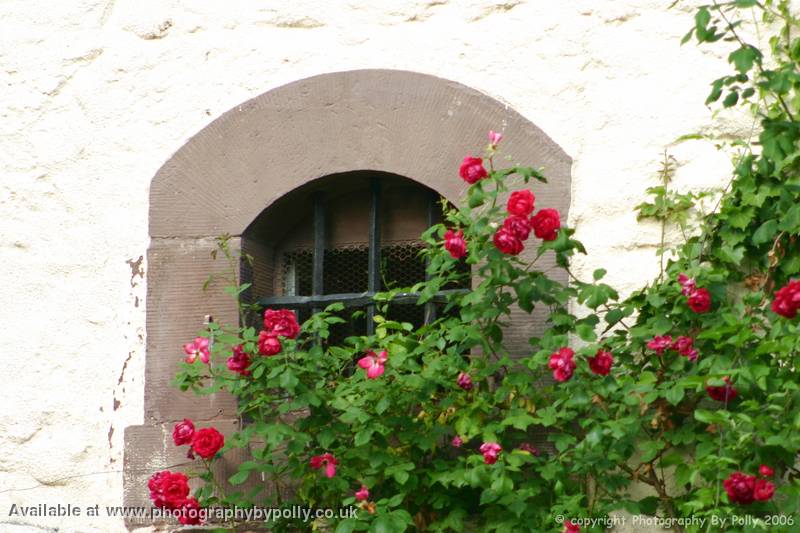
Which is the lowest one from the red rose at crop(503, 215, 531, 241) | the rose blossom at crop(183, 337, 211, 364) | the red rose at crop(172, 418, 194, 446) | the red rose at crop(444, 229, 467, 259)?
the red rose at crop(172, 418, 194, 446)

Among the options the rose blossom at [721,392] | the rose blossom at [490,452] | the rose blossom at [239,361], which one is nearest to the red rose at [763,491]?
the rose blossom at [721,392]

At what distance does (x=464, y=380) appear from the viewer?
3.93 metres

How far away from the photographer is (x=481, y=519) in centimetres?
405

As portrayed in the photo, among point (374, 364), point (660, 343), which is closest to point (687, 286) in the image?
point (660, 343)

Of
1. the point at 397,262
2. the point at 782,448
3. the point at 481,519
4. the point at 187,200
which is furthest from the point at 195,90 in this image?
the point at 782,448

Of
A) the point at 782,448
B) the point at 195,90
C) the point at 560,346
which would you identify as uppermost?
the point at 195,90

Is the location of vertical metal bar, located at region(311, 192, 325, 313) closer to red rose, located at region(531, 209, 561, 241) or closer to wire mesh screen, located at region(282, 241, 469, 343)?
wire mesh screen, located at region(282, 241, 469, 343)

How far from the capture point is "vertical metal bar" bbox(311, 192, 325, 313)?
14.4ft

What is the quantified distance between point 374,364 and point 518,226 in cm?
52

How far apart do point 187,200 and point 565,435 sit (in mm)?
1328

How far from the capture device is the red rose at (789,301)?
3.46 metres

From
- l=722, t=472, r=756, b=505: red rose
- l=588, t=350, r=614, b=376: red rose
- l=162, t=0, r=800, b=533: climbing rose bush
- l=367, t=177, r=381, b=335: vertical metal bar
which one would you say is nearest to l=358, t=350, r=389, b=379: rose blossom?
l=162, t=0, r=800, b=533: climbing rose bush

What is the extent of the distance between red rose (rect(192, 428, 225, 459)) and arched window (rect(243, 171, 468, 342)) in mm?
567

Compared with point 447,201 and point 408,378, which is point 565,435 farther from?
point 447,201
